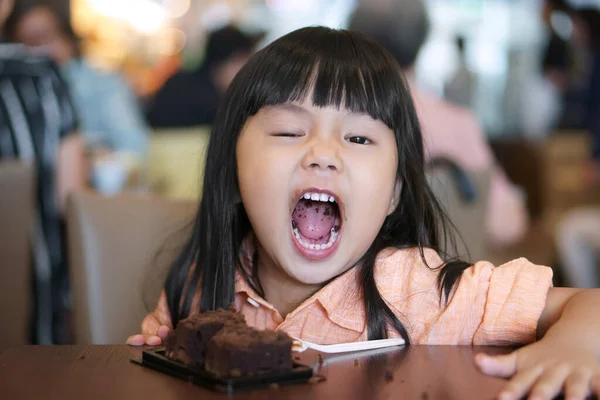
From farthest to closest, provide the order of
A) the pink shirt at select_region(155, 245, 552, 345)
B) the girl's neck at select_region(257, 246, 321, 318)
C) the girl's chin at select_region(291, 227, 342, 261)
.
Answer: the girl's neck at select_region(257, 246, 321, 318) → the girl's chin at select_region(291, 227, 342, 261) → the pink shirt at select_region(155, 245, 552, 345)

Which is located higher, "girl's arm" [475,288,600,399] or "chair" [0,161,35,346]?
"girl's arm" [475,288,600,399]

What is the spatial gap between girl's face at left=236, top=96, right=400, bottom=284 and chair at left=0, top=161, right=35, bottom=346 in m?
1.00

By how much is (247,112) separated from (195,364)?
551 millimetres

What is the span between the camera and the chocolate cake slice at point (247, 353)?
0.75 m

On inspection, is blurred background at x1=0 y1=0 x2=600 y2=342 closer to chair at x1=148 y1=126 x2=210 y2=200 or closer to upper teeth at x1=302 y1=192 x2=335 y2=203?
chair at x1=148 y1=126 x2=210 y2=200

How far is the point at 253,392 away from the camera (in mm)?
743

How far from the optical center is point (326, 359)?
2.86 ft

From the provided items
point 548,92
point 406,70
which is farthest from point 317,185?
point 548,92

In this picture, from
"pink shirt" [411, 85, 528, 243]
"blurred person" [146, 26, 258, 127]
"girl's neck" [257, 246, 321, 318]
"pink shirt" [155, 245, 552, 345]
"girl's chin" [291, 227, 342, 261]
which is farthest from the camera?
"blurred person" [146, 26, 258, 127]

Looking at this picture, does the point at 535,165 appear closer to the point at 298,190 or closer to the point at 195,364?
the point at 298,190

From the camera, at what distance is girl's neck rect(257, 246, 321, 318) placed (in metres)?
1.28

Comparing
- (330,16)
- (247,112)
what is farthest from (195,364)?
(330,16)

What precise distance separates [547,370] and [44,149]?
7.42 ft

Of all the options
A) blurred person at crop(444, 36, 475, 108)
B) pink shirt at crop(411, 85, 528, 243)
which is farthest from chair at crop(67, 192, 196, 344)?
blurred person at crop(444, 36, 475, 108)
